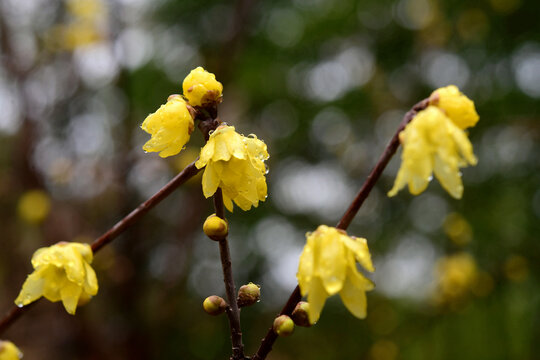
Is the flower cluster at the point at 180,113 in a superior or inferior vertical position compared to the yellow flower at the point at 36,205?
superior

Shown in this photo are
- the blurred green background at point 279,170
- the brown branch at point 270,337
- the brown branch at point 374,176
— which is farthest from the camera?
the blurred green background at point 279,170

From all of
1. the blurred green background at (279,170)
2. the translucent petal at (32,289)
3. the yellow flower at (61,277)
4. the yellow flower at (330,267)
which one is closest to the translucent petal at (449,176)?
the yellow flower at (330,267)

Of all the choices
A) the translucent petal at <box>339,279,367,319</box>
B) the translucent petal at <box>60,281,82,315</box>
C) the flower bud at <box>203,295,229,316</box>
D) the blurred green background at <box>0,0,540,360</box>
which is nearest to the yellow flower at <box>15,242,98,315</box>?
the translucent petal at <box>60,281,82,315</box>

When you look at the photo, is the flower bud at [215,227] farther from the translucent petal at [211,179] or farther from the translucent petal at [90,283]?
the translucent petal at [90,283]

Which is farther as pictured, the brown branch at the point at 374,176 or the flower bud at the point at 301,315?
the flower bud at the point at 301,315

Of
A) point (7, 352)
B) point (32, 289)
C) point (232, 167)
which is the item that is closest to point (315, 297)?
point (232, 167)

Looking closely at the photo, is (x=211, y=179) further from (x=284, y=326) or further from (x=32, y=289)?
(x=32, y=289)

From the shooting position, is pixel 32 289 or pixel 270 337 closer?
pixel 270 337
